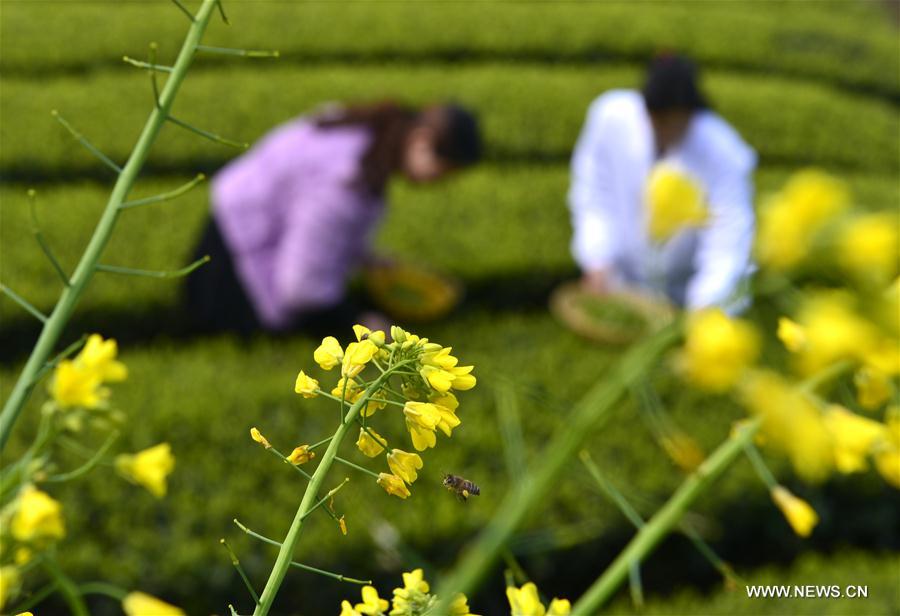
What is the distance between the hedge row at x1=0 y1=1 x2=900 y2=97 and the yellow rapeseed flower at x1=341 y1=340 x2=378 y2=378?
4.83 metres

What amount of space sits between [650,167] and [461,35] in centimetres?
270

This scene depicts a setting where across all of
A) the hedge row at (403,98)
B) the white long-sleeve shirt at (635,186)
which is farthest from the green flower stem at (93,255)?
the hedge row at (403,98)

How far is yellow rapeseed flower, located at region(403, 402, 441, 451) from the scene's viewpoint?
45 cm

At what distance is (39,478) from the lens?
40cm

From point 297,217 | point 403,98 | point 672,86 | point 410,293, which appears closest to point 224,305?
point 297,217

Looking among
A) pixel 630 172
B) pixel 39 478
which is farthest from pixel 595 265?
pixel 39 478

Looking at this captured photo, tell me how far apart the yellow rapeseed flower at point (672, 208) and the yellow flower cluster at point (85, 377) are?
8.5 inches

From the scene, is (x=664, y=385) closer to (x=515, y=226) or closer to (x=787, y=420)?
(x=515, y=226)

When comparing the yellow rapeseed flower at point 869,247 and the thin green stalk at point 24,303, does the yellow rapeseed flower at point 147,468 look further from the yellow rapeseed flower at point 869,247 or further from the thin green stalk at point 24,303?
the yellow rapeseed flower at point 869,247

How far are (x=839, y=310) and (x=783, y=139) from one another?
502cm

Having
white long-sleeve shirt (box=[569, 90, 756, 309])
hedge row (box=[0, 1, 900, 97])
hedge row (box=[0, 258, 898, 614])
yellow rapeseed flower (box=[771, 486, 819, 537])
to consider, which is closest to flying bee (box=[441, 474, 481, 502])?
yellow rapeseed flower (box=[771, 486, 819, 537])

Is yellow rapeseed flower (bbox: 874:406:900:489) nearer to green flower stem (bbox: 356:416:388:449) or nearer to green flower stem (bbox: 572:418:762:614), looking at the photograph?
green flower stem (bbox: 572:418:762:614)

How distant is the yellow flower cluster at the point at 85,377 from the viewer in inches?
16.1

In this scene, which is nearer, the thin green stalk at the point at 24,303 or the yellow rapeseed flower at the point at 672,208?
the yellow rapeseed flower at the point at 672,208
